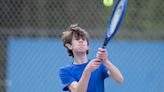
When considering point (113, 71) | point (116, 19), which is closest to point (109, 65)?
point (113, 71)

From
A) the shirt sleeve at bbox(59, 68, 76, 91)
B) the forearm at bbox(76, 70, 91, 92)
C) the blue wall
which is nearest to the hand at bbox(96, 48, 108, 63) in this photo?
the forearm at bbox(76, 70, 91, 92)

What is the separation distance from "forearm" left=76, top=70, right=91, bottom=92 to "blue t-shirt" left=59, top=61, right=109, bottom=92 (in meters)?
0.17

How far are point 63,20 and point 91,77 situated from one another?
8.23ft

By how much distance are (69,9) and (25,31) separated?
1.84ft

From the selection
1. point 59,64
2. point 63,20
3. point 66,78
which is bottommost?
point 59,64

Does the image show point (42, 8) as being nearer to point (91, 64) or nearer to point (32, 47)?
point (32, 47)

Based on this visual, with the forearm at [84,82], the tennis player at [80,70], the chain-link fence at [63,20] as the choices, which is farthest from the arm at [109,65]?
the chain-link fence at [63,20]

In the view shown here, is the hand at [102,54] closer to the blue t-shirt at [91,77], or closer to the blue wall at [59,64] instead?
the blue t-shirt at [91,77]

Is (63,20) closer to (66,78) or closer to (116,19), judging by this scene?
(66,78)

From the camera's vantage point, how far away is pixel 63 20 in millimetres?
6887

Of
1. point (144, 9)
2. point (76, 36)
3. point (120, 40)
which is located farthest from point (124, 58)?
point (76, 36)

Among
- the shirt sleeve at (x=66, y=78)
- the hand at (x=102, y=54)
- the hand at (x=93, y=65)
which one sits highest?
the hand at (x=102, y=54)

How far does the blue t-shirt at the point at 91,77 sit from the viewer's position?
4.42m

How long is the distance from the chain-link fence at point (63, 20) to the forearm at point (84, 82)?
2411 millimetres
